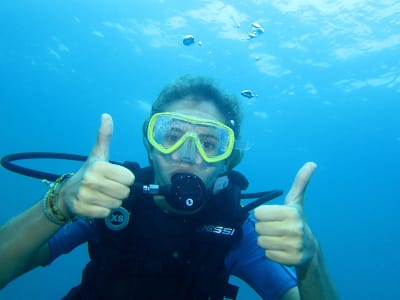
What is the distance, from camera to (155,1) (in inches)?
720

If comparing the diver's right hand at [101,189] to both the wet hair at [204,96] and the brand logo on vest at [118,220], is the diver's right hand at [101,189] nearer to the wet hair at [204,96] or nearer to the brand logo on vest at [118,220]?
the brand logo on vest at [118,220]

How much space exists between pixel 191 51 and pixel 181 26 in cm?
254

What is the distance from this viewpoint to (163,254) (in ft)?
12.3

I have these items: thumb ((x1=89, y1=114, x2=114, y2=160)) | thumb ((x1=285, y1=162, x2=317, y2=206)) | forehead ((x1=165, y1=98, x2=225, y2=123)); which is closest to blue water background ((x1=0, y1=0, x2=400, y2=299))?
forehead ((x1=165, y1=98, x2=225, y2=123))

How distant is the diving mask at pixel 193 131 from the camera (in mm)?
3996

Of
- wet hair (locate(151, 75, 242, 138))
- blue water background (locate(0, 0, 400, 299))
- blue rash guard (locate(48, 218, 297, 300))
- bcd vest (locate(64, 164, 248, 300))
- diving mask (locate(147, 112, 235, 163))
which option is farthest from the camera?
blue water background (locate(0, 0, 400, 299))

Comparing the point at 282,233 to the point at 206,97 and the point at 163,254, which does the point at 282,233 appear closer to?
the point at 163,254

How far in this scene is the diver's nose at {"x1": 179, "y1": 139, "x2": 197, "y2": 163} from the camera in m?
3.77

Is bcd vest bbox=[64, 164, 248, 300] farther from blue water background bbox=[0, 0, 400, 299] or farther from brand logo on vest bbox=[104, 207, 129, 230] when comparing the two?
blue water background bbox=[0, 0, 400, 299]

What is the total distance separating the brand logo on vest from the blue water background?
199 centimetres

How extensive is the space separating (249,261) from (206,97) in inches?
83.5

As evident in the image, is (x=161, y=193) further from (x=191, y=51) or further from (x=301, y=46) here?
(x=191, y=51)

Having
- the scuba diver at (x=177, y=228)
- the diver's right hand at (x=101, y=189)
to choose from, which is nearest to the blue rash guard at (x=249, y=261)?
the scuba diver at (x=177, y=228)

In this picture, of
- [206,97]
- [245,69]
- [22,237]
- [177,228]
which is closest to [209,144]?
[206,97]
